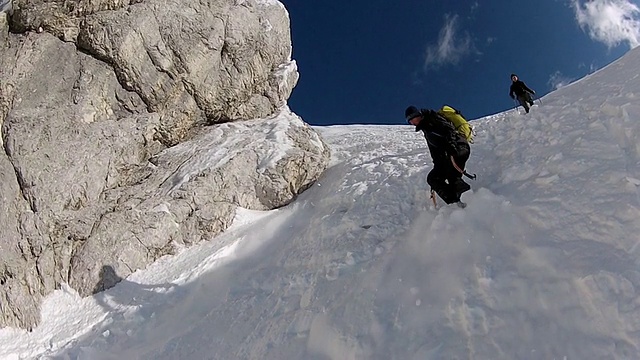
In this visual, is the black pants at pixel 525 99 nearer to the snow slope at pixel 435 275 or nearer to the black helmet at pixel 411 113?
the snow slope at pixel 435 275

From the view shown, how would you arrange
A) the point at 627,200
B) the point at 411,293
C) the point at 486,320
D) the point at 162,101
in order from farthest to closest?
the point at 162,101
the point at 411,293
the point at 627,200
the point at 486,320

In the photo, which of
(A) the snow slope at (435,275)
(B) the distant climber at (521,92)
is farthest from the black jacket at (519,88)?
(A) the snow slope at (435,275)

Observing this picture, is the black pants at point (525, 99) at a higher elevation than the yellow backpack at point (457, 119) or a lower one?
higher

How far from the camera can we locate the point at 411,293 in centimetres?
664

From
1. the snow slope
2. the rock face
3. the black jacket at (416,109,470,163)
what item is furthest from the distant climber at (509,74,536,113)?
the black jacket at (416,109,470,163)

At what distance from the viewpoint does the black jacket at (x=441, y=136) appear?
8445 mm

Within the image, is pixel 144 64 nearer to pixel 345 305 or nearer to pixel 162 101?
pixel 162 101

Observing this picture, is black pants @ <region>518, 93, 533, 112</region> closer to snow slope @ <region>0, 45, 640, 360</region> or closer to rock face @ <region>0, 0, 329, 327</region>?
snow slope @ <region>0, 45, 640, 360</region>

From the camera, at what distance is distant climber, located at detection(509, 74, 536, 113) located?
54.7 feet

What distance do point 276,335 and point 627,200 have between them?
220 inches

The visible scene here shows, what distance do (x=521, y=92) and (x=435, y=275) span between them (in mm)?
12778

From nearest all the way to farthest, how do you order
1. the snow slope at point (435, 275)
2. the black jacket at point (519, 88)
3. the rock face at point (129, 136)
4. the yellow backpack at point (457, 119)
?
the snow slope at point (435, 275) < the yellow backpack at point (457, 119) < the rock face at point (129, 136) < the black jacket at point (519, 88)

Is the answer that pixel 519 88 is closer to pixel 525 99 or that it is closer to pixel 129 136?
pixel 525 99

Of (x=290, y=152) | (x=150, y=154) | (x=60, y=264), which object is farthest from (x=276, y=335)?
(x=150, y=154)
